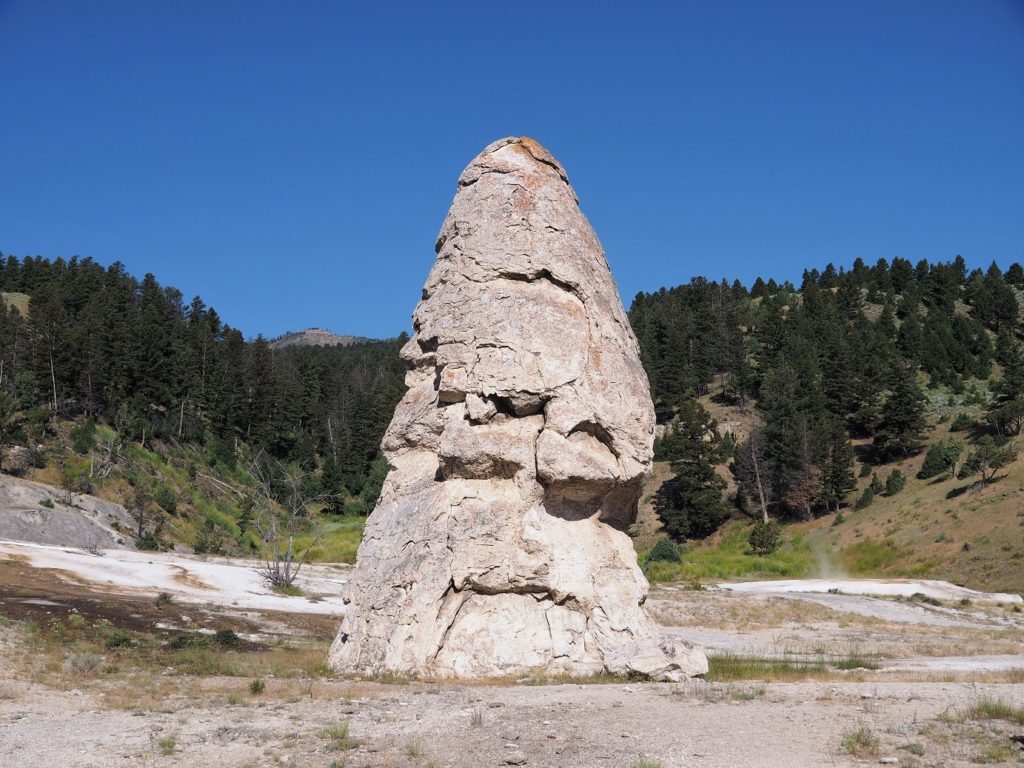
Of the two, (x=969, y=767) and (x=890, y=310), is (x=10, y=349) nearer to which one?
(x=969, y=767)

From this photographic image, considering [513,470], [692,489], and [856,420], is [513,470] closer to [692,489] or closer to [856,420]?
[692,489]

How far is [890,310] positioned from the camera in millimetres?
103000

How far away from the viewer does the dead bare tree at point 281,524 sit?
29.3m

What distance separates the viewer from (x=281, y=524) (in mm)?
56688

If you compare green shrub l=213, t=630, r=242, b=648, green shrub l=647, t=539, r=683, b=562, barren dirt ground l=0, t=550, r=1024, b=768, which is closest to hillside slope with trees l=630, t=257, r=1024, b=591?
green shrub l=647, t=539, r=683, b=562

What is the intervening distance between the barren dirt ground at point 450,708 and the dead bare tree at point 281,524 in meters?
10.3

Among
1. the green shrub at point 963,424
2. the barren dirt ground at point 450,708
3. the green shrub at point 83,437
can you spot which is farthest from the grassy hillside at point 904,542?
the green shrub at point 83,437

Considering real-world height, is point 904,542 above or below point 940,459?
below

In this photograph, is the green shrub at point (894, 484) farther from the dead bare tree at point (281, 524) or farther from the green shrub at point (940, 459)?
the dead bare tree at point (281, 524)

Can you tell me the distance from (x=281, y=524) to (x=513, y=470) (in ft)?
147

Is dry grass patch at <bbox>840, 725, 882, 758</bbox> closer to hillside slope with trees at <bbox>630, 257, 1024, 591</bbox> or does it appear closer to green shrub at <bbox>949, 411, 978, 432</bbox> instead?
hillside slope with trees at <bbox>630, 257, 1024, 591</bbox>

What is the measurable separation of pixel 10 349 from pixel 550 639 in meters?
68.2

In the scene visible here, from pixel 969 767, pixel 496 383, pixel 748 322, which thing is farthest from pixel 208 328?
pixel 969 767

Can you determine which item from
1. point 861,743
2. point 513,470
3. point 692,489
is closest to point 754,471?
point 692,489
